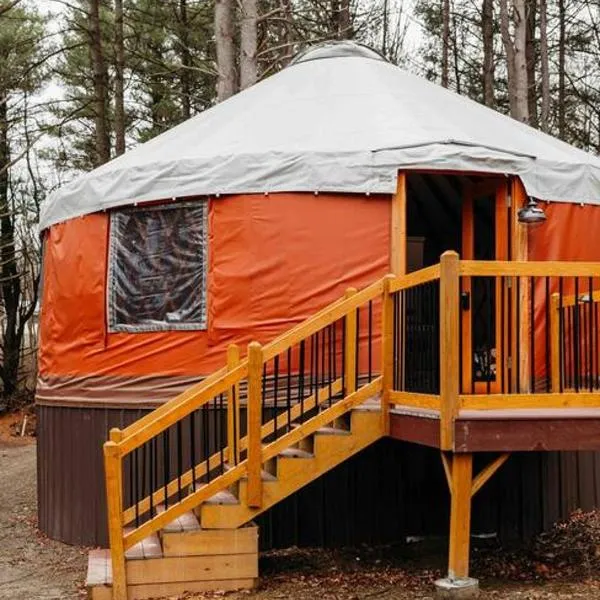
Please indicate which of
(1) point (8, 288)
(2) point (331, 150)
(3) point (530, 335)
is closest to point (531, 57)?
(1) point (8, 288)

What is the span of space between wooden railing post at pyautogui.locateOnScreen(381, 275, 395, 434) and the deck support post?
0.82 m

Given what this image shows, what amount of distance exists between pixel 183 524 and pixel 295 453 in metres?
0.86

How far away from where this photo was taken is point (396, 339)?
5910mm

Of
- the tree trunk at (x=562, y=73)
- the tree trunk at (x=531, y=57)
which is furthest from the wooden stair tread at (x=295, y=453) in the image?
the tree trunk at (x=562, y=73)

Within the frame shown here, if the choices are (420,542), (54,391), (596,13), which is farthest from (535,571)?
(596,13)

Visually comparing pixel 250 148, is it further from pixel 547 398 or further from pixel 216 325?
pixel 547 398

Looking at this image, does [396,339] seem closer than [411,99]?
Yes

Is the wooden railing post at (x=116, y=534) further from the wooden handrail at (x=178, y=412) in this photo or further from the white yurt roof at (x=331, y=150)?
the white yurt roof at (x=331, y=150)

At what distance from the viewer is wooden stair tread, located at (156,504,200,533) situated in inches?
227

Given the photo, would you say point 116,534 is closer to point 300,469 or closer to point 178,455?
point 300,469

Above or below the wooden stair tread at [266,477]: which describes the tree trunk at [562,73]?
above

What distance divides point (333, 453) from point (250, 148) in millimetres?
2726

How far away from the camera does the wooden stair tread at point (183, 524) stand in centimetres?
576

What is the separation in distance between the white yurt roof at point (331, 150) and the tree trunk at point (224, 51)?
348cm
